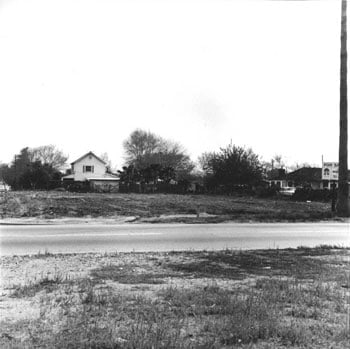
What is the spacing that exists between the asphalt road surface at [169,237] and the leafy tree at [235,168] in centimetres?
2967

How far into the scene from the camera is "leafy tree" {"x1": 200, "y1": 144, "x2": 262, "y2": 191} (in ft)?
149

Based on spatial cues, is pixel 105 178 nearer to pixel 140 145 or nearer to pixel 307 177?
pixel 140 145

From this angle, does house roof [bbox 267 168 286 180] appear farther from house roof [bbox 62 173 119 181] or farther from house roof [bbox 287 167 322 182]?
house roof [bbox 62 173 119 181]

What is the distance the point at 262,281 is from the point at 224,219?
1100 cm

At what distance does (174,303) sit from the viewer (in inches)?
195

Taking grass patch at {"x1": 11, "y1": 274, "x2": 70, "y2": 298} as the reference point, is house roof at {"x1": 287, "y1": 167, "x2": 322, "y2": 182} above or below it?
above

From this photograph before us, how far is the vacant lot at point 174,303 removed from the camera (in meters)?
3.90

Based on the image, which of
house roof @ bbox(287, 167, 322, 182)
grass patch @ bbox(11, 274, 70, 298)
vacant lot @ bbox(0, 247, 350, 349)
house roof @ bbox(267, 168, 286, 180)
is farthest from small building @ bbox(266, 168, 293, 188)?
grass patch @ bbox(11, 274, 70, 298)

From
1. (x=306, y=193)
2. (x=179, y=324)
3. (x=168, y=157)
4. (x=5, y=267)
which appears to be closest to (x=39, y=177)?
(x=168, y=157)

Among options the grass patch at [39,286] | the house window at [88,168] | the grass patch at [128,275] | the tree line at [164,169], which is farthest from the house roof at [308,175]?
the grass patch at [39,286]

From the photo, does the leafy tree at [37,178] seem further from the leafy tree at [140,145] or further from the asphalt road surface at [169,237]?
the asphalt road surface at [169,237]

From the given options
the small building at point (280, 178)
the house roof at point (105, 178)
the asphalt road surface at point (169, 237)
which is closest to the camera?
the asphalt road surface at point (169, 237)

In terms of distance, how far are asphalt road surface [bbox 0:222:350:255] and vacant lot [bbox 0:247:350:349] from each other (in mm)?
2354

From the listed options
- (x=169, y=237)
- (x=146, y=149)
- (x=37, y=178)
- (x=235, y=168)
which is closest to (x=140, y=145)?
(x=146, y=149)
